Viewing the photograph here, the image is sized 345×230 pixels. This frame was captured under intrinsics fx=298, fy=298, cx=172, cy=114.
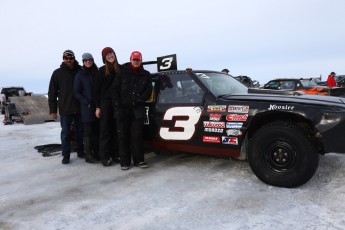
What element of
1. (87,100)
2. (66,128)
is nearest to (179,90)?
(87,100)

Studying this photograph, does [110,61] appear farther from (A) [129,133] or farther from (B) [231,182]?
(B) [231,182]

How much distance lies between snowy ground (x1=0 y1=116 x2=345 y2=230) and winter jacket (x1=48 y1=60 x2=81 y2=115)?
3.10 feet

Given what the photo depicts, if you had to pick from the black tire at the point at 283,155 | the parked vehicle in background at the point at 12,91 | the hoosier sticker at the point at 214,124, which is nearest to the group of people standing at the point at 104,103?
the hoosier sticker at the point at 214,124

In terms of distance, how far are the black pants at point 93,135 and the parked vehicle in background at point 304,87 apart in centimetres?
720

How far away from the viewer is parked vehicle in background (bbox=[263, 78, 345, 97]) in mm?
10109

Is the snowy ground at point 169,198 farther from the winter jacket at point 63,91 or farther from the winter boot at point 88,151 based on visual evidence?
the winter jacket at point 63,91

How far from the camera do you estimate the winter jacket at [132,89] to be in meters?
4.18

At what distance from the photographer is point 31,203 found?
3.24 meters

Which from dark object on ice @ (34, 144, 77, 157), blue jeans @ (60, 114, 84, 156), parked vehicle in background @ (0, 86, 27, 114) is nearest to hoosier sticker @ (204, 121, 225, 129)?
blue jeans @ (60, 114, 84, 156)

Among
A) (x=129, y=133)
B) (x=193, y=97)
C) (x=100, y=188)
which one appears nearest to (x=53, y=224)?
(x=100, y=188)

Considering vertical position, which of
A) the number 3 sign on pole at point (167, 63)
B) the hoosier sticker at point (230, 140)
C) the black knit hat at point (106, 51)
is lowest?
the hoosier sticker at point (230, 140)

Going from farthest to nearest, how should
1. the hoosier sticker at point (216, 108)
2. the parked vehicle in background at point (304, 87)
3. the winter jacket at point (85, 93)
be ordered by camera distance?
1. the parked vehicle in background at point (304, 87)
2. the winter jacket at point (85, 93)
3. the hoosier sticker at point (216, 108)

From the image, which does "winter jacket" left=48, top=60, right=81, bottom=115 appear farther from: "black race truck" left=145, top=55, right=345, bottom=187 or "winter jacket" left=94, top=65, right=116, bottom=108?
"black race truck" left=145, top=55, right=345, bottom=187

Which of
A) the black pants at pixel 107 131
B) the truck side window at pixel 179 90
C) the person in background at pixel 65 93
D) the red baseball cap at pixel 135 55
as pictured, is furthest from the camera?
the person in background at pixel 65 93
